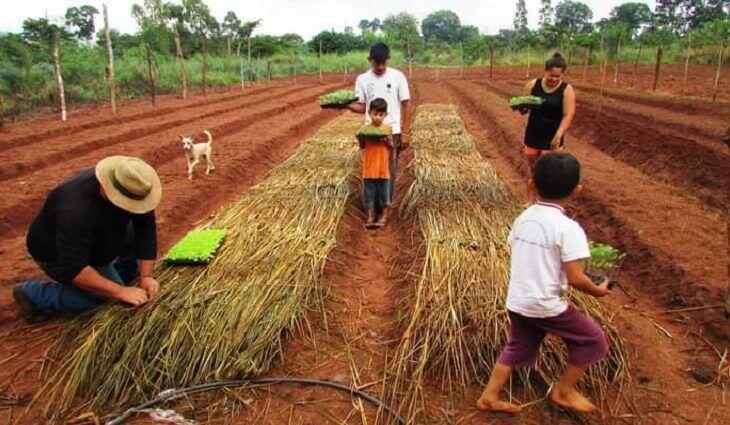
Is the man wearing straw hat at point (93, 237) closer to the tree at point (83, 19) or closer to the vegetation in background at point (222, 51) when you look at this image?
the vegetation in background at point (222, 51)

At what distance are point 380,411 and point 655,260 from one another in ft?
8.46

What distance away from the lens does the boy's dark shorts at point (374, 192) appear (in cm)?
468

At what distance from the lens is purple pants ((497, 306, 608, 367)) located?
209 cm

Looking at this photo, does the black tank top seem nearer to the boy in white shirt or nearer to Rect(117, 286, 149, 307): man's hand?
the boy in white shirt

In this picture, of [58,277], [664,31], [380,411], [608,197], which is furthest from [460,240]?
[664,31]

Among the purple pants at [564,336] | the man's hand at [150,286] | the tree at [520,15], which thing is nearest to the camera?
the purple pants at [564,336]

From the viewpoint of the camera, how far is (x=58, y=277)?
2.77 meters

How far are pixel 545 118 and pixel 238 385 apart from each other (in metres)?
3.40

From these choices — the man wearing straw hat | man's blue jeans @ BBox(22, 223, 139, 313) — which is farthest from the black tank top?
man's blue jeans @ BBox(22, 223, 139, 313)

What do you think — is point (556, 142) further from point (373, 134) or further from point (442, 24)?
point (442, 24)

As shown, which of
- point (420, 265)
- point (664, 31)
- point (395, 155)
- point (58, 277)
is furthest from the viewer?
point (664, 31)

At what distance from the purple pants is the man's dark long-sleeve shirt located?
212 cm

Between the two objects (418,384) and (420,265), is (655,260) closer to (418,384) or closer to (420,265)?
(420,265)

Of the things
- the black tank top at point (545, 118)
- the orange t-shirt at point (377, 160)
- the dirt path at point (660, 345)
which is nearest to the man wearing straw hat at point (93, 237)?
the orange t-shirt at point (377, 160)
